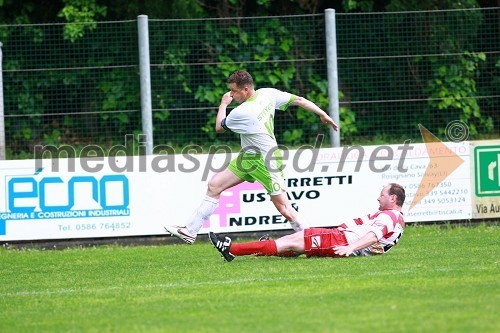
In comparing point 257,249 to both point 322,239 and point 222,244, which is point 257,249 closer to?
point 222,244

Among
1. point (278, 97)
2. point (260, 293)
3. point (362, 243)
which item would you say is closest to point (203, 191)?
point (278, 97)

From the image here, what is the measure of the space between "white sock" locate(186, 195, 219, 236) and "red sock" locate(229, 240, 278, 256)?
1.14 metres

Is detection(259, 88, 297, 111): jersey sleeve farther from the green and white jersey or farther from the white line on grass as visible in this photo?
the white line on grass

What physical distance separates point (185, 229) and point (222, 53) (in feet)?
16.1

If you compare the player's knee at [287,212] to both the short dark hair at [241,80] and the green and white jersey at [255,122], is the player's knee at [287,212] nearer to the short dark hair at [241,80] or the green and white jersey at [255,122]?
the green and white jersey at [255,122]

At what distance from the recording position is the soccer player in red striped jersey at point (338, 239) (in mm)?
→ 10766

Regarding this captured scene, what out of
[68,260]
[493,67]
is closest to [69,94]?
[68,260]

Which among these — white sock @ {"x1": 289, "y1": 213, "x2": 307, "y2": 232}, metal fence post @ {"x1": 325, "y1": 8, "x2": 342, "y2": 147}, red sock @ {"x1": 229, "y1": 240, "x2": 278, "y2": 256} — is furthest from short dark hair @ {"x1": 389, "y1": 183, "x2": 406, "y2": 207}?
metal fence post @ {"x1": 325, "y1": 8, "x2": 342, "y2": 147}

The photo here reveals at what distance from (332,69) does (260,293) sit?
24.7 feet

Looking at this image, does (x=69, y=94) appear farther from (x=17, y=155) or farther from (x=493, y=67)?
(x=493, y=67)

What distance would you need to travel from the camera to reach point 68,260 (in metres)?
12.7

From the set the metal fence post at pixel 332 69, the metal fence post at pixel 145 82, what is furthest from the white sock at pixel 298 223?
the metal fence post at pixel 145 82

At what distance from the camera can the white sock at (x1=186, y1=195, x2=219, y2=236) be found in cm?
1199

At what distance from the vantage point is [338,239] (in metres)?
10.9
